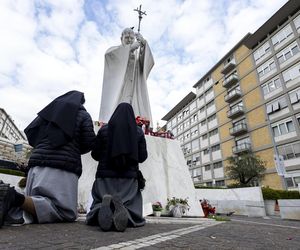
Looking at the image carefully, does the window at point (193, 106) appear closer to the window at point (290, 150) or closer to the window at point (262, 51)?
the window at point (262, 51)

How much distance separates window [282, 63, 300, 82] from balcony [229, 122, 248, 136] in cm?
788

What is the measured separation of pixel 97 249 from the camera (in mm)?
1931

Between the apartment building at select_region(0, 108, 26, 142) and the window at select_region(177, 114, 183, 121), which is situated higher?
the apartment building at select_region(0, 108, 26, 142)

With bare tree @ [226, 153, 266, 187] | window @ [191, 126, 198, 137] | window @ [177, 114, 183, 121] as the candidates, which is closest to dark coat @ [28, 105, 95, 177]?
bare tree @ [226, 153, 266, 187]

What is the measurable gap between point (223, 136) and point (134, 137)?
115ft

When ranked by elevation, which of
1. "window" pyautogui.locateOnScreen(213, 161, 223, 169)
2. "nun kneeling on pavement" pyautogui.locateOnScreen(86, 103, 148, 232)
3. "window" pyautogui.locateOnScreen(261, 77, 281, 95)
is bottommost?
"nun kneeling on pavement" pyautogui.locateOnScreen(86, 103, 148, 232)

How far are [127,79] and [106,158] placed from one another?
22.4ft

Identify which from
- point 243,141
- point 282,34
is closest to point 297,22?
point 282,34

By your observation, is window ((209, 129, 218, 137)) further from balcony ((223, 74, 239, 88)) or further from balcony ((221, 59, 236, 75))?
balcony ((221, 59, 236, 75))

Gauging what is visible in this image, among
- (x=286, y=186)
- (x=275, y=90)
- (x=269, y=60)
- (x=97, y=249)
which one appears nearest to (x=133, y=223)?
(x=97, y=249)

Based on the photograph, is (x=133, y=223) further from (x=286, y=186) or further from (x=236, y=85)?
(x=236, y=85)

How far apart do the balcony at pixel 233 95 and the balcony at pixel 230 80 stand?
1.24 m

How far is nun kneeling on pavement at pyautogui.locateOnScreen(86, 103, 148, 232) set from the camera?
3590 mm

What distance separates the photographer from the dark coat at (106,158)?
386cm
